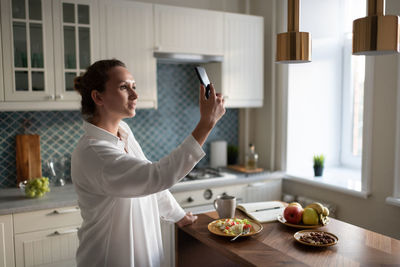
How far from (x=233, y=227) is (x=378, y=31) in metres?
1.03

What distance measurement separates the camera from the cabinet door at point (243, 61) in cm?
349

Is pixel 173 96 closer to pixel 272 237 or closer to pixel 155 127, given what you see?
pixel 155 127

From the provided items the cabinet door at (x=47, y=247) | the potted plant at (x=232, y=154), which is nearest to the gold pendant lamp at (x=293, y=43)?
the cabinet door at (x=47, y=247)

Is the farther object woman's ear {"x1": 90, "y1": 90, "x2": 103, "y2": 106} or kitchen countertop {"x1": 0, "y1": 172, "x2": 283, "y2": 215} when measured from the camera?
kitchen countertop {"x1": 0, "y1": 172, "x2": 283, "y2": 215}

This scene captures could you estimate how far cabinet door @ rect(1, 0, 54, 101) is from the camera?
2615 millimetres

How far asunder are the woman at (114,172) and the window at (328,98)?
2.28 metres

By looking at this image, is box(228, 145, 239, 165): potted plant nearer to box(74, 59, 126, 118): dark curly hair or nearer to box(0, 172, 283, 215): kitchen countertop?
box(0, 172, 283, 215): kitchen countertop

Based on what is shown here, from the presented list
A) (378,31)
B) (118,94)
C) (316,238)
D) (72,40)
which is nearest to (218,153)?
(72,40)

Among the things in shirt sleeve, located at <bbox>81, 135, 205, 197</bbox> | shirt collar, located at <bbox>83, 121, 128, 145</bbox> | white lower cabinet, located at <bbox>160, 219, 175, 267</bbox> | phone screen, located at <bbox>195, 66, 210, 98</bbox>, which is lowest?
white lower cabinet, located at <bbox>160, 219, 175, 267</bbox>

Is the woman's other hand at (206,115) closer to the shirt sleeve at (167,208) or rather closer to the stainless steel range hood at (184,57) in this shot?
the shirt sleeve at (167,208)

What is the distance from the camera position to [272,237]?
171cm

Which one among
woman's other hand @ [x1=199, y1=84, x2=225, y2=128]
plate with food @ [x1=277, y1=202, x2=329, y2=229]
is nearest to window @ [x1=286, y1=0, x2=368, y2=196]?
plate with food @ [x1=277, y1=202, x2=329, y2=229]

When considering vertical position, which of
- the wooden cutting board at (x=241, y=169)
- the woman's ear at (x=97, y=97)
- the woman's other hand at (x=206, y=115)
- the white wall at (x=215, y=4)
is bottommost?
the wooden cutting board at (x=241, y=169)

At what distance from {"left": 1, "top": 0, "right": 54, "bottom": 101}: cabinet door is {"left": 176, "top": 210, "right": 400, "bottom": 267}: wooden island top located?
1.59m
